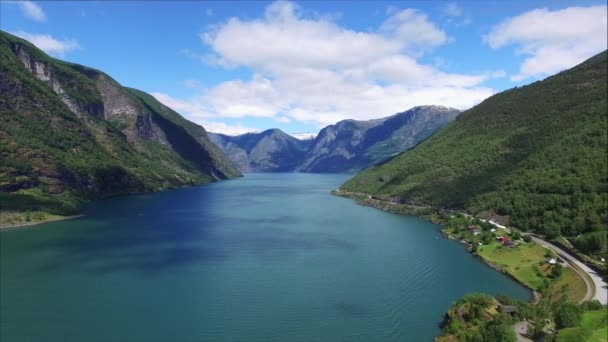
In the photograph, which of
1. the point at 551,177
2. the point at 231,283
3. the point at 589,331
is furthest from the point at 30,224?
the point at 551,177

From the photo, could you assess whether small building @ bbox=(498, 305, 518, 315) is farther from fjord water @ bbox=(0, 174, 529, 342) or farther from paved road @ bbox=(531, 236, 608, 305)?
paved road @ bbox=(531, 236, 608, 305)

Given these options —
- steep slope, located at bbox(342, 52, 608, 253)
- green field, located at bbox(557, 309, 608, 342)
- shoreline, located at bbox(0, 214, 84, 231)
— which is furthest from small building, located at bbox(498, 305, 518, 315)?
shoreline, located at bbox(0, 214, 84, 231)

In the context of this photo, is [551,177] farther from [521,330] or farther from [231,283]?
[231,283]

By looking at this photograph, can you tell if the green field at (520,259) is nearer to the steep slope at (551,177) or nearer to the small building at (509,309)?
the steep slope at (551,177)

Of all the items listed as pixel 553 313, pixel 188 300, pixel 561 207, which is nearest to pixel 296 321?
pixel 188 300

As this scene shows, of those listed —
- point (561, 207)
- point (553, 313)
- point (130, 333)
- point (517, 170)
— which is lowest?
point (130, 333)

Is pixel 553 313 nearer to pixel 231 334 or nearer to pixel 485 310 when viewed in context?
pixel 485 310

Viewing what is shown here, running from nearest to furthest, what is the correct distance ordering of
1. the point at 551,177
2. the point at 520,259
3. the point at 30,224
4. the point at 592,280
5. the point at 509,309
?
the point at 509,309
the point at 592,280
the point at 520,259
the point at 551,177
the point at 30,224
